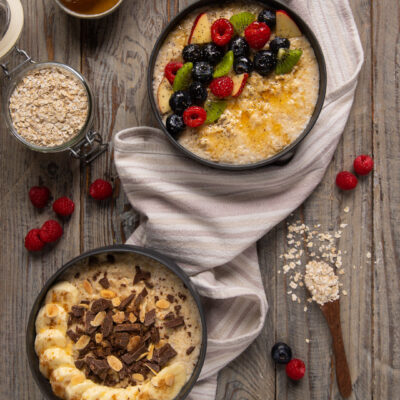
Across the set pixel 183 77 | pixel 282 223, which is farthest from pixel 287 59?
pixel 282 223

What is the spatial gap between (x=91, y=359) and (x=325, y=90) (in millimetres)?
1327

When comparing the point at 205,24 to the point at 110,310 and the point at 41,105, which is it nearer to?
the point at 41,105

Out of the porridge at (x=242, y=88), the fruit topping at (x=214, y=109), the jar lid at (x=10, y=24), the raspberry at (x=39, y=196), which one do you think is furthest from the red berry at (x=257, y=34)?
the raspberry at (x=39, y=196)

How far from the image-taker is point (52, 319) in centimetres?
189

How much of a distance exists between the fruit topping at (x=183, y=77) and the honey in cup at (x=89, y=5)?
50cm

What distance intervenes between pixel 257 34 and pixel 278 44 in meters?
0.09

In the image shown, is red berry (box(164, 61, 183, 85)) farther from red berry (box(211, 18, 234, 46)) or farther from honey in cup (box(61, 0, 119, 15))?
honey in cup (box(61, 0, 119, 15))

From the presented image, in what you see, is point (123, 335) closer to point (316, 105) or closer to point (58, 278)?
point (58, 278)

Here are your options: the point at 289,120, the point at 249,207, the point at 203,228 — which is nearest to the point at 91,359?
the point at 203,228

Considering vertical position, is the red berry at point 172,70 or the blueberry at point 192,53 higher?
the blueberry at point 192,53

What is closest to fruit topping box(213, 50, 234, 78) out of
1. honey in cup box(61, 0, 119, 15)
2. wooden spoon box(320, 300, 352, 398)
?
honey in cup box(61, 0, 119, 15)

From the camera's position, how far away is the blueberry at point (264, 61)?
1.88 m

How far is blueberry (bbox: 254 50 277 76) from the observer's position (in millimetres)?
1883

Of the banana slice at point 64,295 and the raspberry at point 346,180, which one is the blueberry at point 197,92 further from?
the banana slice at point 64,295
